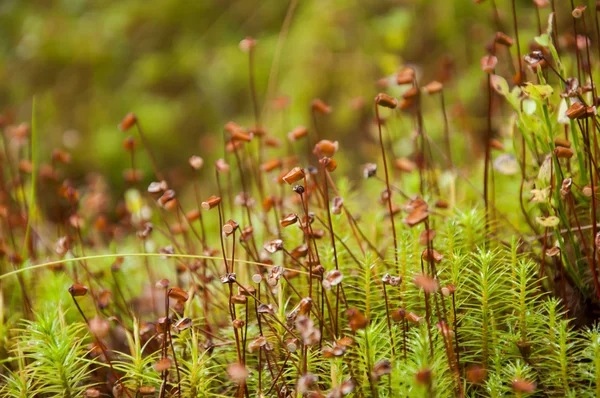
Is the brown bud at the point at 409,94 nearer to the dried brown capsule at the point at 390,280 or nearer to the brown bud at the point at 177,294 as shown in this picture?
the dried brown capsule at the point at 390,280

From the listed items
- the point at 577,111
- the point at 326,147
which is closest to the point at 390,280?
the point at 326,147

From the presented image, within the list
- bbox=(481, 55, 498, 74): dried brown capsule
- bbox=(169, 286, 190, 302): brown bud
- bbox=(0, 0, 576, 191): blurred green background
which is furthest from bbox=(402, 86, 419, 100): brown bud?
bbox=(0, 0, 576, 191): blurred green background

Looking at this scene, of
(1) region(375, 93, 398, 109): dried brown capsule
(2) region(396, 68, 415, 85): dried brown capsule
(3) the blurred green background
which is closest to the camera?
(1) region(375, 93, 398, 109): dried brown capsule

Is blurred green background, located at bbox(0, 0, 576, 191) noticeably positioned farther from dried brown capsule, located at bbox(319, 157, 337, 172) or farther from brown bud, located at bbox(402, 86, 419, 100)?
dried brown capsule, located at bbox(319, 157, 337, 172)

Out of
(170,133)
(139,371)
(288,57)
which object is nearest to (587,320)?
(139,371)

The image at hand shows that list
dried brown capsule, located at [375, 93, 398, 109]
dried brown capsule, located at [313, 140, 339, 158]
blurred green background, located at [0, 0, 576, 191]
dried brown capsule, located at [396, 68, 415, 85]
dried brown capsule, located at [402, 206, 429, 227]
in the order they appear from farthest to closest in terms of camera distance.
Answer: blurred green background, located at [0, 0, 576, 191]
dried brown capsule, located at [396, 68, 415, 85]
dried brown capsule, located at [313, 140, 339, 158]
dried brown capsule, located at [375, 93, 398, 109]
dried brown capsule, located at [402, 206, 429, 227]

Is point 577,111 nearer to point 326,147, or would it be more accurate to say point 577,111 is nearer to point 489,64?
point 489,64

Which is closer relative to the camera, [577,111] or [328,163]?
[577,111]

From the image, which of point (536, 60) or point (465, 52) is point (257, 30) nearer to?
point (465, 52)
